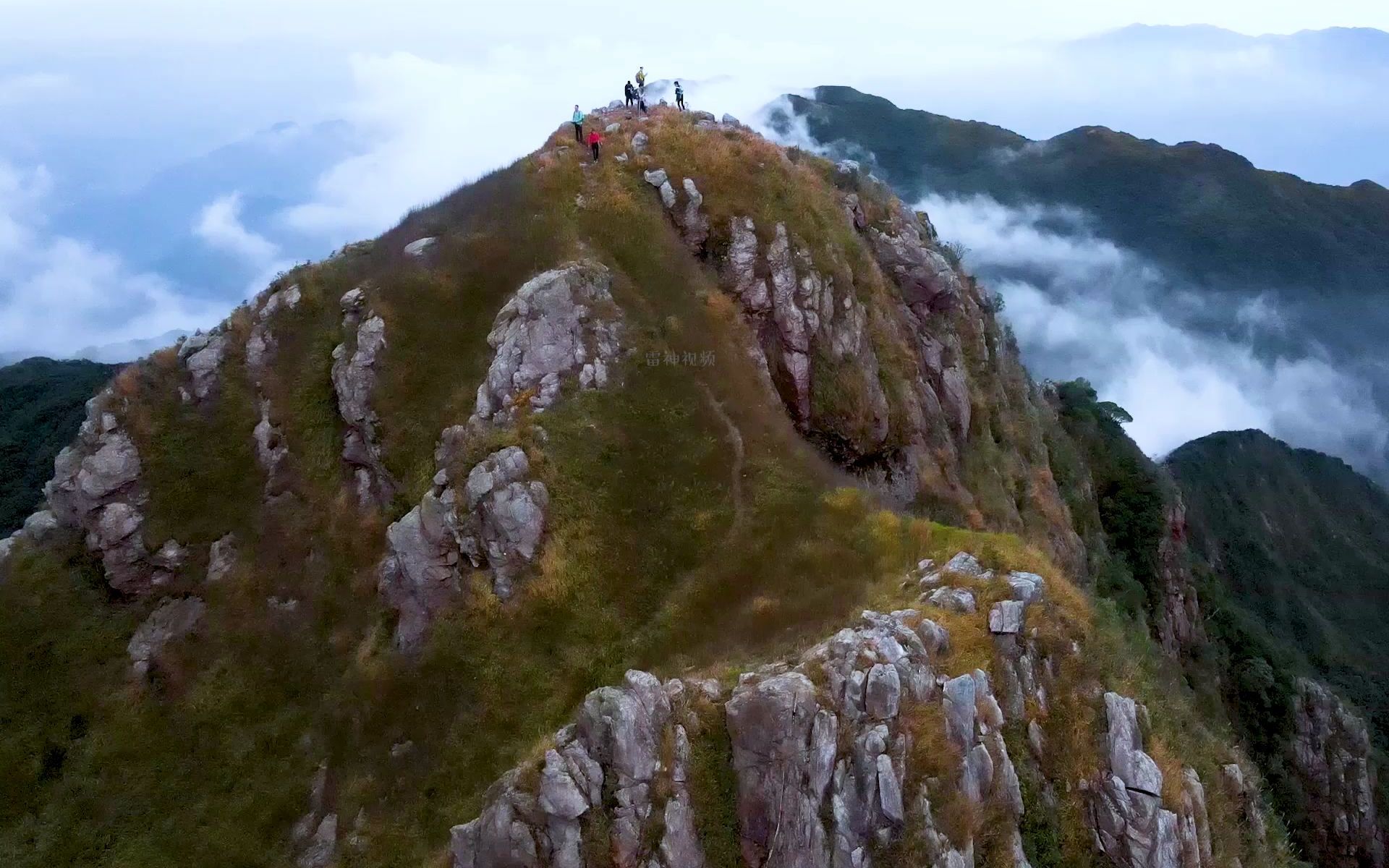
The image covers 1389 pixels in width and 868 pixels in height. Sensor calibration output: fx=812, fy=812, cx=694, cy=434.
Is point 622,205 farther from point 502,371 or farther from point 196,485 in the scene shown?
point 196,485

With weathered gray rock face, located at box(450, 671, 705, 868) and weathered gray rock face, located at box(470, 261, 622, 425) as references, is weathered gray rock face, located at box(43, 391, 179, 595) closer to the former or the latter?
weathered gray rock face, located at box(470, 261, 622, 425)

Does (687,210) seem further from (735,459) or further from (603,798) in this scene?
(603,798)

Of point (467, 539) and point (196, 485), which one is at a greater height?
point (467, 539)

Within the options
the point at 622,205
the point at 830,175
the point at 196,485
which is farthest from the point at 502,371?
the point at 830,175

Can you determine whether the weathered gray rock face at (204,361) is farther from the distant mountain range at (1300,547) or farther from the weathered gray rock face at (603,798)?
the distant mountain range at (1300,547)

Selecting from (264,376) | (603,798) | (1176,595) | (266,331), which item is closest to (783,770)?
(603,798)
